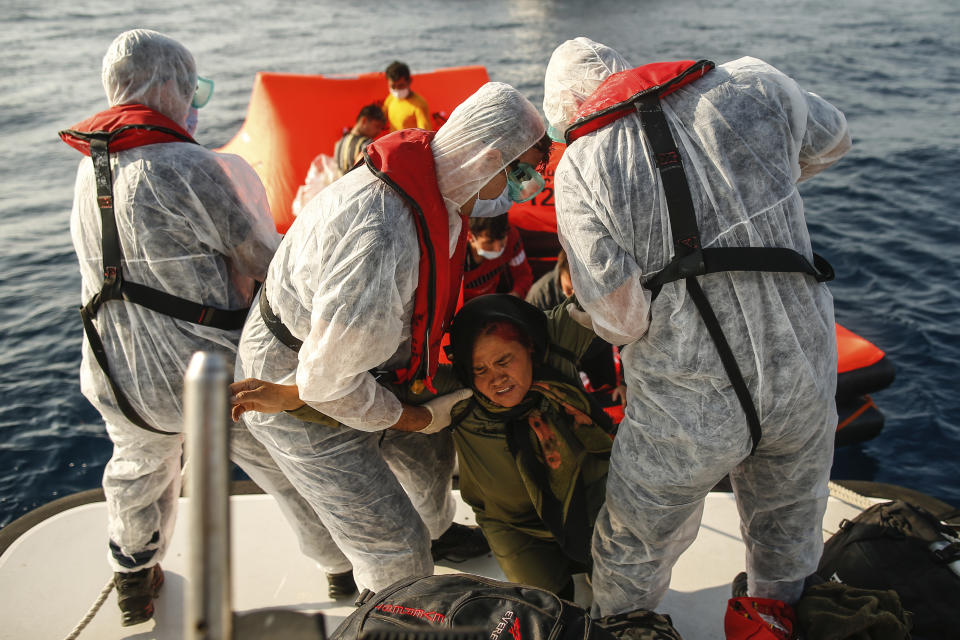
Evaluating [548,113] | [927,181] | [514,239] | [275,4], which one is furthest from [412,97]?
[275,4]

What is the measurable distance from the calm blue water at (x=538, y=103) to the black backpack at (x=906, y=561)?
165 cm

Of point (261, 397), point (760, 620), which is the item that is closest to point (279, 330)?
point (261, 397)

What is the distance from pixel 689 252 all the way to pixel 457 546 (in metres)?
1.57

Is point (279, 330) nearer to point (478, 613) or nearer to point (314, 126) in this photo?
point (478, 613)

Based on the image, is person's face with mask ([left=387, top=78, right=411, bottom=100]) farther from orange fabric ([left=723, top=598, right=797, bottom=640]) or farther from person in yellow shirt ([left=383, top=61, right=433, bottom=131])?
orange fabric ([left=723, top=598, right=797, bottom=640])

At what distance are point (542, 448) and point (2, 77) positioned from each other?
14.3 m

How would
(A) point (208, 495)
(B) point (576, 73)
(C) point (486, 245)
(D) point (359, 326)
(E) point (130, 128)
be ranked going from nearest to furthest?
(A) point (208, 495), (D) point (359, 326), (B) point (576, 73), (E) point (130, 128), (C) point (486, 245)

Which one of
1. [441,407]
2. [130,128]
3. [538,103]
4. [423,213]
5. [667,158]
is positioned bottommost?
[441,407]

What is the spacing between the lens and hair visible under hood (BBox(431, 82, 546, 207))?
1.84 m

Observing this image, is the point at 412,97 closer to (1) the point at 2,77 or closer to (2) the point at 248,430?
(2) the point at 248,430

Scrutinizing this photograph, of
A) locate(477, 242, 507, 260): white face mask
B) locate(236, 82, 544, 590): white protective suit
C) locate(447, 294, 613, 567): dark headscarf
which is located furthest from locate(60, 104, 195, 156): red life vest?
locate(477, 242, 507, 260): white face mask

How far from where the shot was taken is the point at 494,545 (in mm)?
2555

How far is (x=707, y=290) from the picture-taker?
181 centimetres

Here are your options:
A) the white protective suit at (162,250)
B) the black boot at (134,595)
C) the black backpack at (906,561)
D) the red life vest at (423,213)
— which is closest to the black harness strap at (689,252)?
the red life vest at (423,213)
